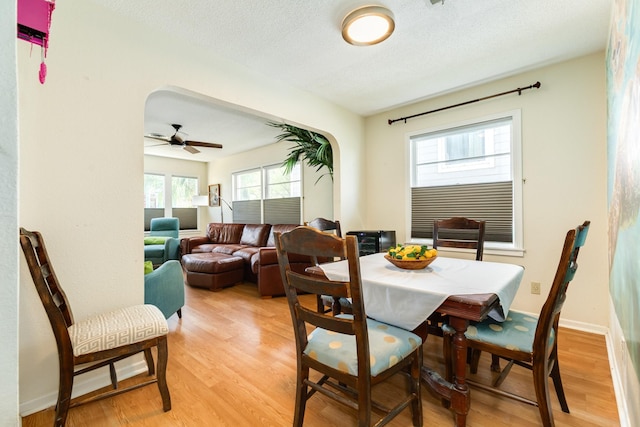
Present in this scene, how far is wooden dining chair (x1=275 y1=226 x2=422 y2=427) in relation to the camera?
1.12 m

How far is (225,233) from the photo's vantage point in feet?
19.2

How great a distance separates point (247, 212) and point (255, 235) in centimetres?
126

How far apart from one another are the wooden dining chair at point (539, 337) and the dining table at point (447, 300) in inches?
3.6

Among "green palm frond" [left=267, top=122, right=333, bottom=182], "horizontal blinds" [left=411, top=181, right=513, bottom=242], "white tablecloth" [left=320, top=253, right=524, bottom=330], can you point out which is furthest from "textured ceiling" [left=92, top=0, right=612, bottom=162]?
"white tablecloth" [left=320, top=253, right=524, bottom=330]

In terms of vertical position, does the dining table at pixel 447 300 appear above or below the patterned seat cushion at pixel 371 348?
above

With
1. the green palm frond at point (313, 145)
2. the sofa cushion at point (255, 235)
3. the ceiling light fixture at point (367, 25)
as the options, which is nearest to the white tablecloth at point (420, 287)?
the ceiling light fixture at point (367, 25)

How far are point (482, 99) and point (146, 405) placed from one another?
12.8ft

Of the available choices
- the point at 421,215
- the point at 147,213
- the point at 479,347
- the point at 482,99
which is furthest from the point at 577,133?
the point at 147,213

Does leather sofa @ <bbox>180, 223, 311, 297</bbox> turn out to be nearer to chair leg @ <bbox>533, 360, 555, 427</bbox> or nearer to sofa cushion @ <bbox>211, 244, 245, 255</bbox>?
sofa cushion @ <bbox>211, 244, 245, 255</bbox>

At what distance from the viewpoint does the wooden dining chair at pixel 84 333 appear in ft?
4.42

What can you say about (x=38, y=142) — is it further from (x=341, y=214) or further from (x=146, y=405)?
(x=341, y=214)

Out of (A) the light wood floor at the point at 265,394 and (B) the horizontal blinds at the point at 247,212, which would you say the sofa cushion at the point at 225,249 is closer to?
(B) the horizontal blinds at the point at 247,212

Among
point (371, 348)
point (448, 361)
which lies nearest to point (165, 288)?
point (371, 348)

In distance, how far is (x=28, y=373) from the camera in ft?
5.25
